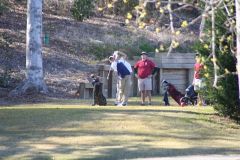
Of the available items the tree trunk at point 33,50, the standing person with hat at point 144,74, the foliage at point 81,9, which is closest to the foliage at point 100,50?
the foliage at point 81,9

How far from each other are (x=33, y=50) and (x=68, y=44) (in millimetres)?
9884

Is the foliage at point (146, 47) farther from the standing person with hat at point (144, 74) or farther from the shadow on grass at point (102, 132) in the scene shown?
the shadow on grass at point (102, 132)

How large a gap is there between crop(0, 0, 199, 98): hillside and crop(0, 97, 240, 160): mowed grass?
7.97m

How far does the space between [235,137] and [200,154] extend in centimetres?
211

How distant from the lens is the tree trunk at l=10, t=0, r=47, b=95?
2195cm

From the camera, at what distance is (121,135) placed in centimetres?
1378

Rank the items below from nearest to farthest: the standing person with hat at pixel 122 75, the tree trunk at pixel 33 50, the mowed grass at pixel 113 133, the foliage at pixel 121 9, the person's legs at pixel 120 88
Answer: the mowed grass at pixel 113 133
the standing person with hat at pixel 122 75
the person's legs at pixel 120 88
the tree trunk at pixel 33 50
the foliage at pixel 121 9

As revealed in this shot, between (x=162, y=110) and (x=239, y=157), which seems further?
(x=162, y=110)

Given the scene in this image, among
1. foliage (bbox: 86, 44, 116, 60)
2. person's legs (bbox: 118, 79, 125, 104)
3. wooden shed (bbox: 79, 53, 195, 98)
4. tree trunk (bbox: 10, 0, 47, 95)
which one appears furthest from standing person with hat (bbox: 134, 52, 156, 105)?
foliage (bbox: 86, 44, 116, 60)

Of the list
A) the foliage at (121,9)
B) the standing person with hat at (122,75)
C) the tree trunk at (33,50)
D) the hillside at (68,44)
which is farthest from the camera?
the foliage at (121,9)

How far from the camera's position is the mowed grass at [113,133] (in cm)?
1239

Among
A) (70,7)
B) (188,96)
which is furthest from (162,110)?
(70,7)

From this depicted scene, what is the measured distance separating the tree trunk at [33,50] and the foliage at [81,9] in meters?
12.1

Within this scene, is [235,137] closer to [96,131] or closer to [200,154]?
[200,154]
